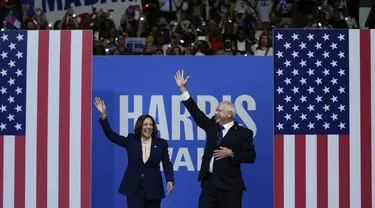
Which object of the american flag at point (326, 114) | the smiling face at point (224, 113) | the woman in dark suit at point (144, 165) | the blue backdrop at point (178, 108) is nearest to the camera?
the smiling face at point (224, 113)

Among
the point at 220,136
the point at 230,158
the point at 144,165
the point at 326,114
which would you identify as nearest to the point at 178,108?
the point at 144,165

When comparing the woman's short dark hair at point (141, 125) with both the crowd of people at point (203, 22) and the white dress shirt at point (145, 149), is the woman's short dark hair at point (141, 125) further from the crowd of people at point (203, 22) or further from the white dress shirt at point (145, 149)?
the crowd of people at point (203, 22)

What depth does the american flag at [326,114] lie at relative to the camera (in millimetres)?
9227

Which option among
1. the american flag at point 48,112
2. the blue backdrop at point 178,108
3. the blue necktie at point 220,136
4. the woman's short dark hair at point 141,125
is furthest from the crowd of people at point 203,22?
the blue necktie at point 220,136

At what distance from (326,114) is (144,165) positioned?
2.04 metres

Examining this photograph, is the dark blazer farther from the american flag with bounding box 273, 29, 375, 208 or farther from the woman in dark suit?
the american flag with bounding box 273, 29, 375, 208

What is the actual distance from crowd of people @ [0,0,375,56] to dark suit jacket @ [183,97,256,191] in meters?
3.78

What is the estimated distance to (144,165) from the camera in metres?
9.09

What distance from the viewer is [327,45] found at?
9.25 meters

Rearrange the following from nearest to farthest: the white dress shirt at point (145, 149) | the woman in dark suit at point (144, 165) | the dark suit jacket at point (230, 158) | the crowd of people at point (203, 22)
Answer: the dark suit jacket at point (230, 158) < the woman in dark suit at point (144, 165) < the white dress shirt at point (145, 149) < the crowd of people at point (203, 22)

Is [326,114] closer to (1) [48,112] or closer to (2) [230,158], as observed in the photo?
(2) [230,158]

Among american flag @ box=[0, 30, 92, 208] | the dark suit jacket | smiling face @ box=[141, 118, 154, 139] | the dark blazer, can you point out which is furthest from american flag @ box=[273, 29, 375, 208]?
american flag @ box=[0, 30, 92, 208]

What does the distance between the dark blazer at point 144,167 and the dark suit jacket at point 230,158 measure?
0.55 meters

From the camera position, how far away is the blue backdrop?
10.1 m
